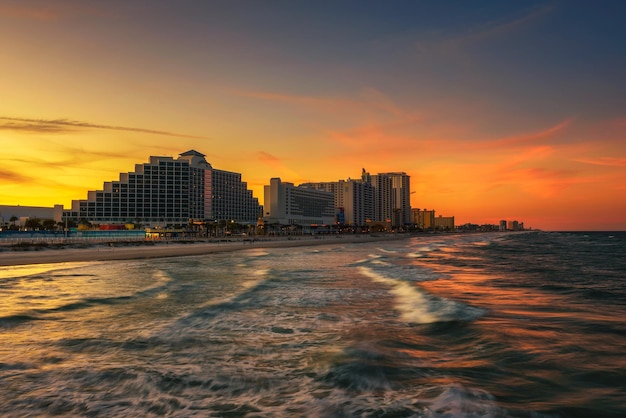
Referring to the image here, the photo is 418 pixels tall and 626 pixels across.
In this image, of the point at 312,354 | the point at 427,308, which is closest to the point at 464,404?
the point at 312,354

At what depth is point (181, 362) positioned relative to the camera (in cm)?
1070

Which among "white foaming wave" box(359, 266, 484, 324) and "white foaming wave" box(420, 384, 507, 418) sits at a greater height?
"white foaming wave" box(420, 384, 507, 418)

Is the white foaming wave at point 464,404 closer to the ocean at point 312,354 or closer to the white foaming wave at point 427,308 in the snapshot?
the ocean at point 312,354

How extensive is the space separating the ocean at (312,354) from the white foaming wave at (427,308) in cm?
11

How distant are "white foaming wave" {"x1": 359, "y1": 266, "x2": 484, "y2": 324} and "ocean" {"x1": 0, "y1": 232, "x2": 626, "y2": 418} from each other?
0.11m

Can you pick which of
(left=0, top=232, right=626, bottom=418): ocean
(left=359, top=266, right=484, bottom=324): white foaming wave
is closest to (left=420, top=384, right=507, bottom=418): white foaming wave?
(left=0, top=232, right=626, bottom=418): ocean

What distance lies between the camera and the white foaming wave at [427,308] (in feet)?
54.4

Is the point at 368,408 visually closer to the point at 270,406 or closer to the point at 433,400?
Answer: the point at 433,400

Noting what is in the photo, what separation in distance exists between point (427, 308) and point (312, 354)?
29.3ft

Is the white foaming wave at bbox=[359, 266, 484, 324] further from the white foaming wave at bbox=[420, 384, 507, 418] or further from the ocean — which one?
the white foaming wave at bbox=[420, 384, 507, 418]

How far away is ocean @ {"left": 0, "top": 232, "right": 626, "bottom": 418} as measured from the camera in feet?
26.7

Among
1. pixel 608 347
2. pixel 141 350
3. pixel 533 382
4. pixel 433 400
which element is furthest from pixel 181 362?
pixel 608 347

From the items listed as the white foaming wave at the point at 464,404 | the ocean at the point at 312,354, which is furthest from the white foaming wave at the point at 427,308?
the white foaming wave at the point at 464,404

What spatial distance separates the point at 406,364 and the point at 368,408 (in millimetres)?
2972
